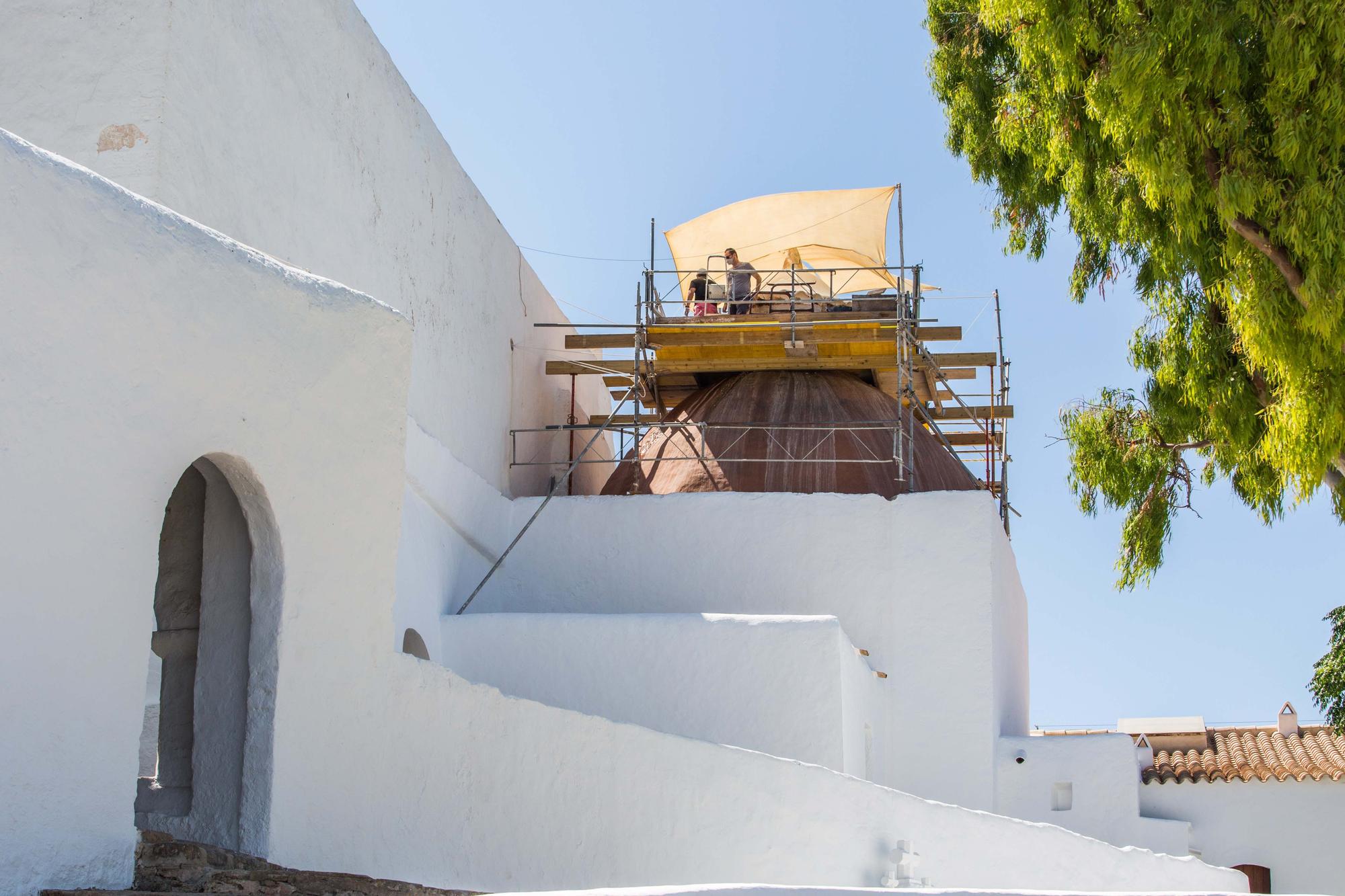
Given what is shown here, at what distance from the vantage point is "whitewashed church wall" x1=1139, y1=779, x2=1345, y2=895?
15508 millimetres

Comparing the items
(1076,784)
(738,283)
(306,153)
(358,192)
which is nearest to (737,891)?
(306,153)

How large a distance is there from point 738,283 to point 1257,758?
809 cm

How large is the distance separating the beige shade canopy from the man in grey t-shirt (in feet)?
1.92

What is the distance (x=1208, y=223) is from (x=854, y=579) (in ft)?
15.2

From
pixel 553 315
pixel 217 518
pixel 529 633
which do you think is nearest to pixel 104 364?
pixel 217 518

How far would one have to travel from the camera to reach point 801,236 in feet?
58.9

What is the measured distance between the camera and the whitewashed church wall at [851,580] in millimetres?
13516

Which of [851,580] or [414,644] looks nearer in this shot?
[414,644]

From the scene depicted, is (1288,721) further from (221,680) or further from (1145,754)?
(221,680)

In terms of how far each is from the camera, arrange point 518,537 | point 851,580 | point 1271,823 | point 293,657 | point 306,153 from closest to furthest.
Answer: point 293,657 → point 306,153 → point 851,580 → point 518,537 → point 1271,823

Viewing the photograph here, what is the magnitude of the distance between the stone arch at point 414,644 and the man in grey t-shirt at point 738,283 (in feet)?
18.2

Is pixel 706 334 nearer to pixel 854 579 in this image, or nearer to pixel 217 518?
pixel 854 579

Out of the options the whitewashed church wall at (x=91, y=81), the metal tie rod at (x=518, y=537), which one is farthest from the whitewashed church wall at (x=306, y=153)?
the metal tie rod at (x=518, y=537)

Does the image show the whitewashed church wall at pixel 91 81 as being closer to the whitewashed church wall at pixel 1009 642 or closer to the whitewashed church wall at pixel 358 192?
the whitewashed church wall at pixel 358 192
